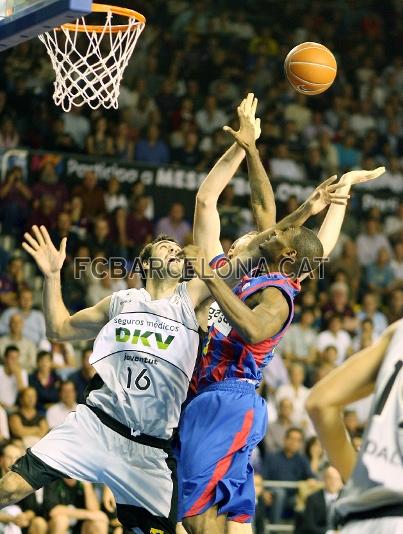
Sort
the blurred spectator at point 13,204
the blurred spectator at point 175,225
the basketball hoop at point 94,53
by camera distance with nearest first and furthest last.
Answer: the basketball hoop at point 94,53 → the blurred spectator at point 13,204 → the blurred spectator at point 175,225

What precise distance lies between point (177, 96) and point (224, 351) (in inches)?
465

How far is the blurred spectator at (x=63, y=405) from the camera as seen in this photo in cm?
1196

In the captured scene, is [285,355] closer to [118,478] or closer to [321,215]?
[321,215]

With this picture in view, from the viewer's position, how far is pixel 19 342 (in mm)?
12891

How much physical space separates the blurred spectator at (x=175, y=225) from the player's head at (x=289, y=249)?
846 centimetres

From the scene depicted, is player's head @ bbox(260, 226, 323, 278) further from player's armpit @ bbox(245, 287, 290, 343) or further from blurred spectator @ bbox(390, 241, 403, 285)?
blurred spectator @ bbox(390, 241, 403, 285)

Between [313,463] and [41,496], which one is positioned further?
[313,463]

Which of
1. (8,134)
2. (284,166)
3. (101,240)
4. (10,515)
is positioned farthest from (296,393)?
(8,134)

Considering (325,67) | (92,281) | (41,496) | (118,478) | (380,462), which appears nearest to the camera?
(380,462)

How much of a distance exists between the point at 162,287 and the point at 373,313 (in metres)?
9.12

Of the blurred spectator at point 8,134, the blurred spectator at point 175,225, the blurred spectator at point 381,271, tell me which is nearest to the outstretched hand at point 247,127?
the blurred spectator at point 175,225

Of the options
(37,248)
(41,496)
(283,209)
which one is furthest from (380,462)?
(283,209)

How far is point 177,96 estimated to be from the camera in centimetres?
1812

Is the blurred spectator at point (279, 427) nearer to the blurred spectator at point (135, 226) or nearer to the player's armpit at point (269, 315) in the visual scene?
the blurred spectator at point (135, 226)
